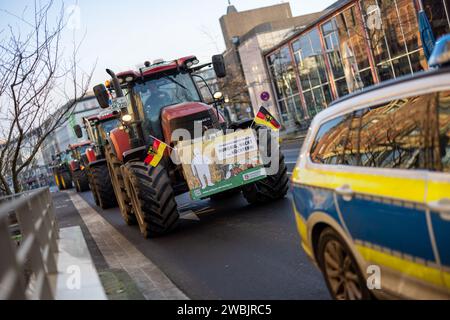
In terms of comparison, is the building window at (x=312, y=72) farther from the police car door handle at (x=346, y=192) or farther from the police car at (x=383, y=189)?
the police car door handle at (x=346, y=192)

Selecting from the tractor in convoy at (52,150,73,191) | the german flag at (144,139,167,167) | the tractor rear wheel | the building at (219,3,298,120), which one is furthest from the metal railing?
the building at (219,3,298,120)

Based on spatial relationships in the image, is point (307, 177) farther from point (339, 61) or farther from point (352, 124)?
point (339, 61)

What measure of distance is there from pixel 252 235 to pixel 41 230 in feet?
12.4

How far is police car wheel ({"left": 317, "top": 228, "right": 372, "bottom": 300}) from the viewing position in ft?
14.1

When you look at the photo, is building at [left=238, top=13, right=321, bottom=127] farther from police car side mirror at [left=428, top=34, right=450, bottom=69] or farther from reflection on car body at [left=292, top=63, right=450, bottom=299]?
police car side mirror at [left=428, top=34, right=450, bottom=69]

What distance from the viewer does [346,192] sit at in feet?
13.8

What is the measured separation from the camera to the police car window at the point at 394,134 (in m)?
3.85

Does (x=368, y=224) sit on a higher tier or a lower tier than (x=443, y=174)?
lower

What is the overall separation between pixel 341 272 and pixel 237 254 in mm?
3804

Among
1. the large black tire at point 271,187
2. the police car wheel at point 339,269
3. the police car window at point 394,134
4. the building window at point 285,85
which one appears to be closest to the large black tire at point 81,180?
the building window at point 285,85

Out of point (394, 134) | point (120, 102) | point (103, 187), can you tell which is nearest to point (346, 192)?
point (394, 134)

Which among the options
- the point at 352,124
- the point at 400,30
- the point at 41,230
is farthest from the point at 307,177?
the point at 400,30

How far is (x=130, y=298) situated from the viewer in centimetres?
591
